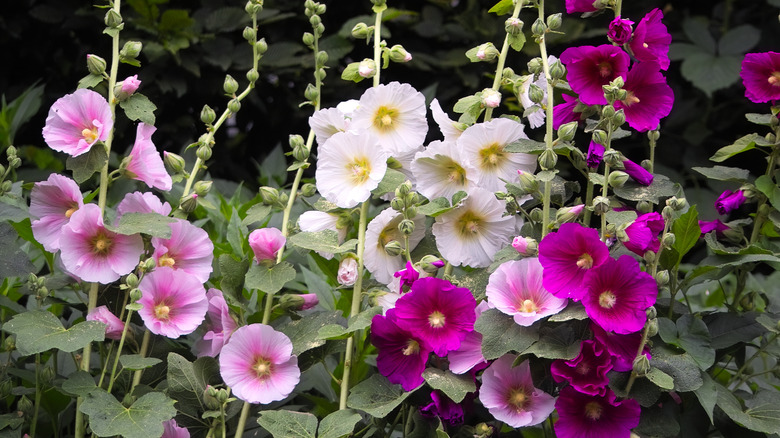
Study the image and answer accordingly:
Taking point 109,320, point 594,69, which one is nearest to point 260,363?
point 109,320

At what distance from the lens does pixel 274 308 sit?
1.11m

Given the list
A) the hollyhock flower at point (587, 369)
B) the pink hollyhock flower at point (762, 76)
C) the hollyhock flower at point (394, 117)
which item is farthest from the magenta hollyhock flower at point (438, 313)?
the pink hollyhock flower at point (762, 76)

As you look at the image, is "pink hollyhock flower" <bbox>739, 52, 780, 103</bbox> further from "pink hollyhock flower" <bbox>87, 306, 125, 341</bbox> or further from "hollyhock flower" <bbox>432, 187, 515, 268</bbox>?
"pink hollyhock flower" <bbox>87, 306, 125, 341</bbox>

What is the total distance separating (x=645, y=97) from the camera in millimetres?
1074

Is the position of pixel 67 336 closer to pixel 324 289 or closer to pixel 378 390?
pixel 378 390

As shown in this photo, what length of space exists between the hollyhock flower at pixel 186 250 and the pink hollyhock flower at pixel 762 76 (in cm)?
74

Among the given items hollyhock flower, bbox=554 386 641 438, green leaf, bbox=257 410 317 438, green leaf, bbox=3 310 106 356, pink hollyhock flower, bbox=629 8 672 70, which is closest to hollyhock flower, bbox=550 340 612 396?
hollyhock flower, bbox=554 386 641 438

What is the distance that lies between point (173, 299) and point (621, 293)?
53 cm

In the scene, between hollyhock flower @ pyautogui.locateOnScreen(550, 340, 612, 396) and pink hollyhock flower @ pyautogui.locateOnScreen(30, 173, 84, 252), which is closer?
hollyhock flower @ pyautogui.locateOnScreen(550, 340, 612, 396)

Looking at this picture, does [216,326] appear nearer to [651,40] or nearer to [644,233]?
[644,233]

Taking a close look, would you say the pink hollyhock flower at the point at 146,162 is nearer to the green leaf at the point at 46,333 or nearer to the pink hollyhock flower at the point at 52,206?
the pink hollyhock flower at the point at 52,206

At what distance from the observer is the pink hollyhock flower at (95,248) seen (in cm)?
100

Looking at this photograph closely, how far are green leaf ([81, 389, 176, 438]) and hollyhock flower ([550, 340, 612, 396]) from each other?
0.43 metres

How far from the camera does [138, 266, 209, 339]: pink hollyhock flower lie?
1.04 m
